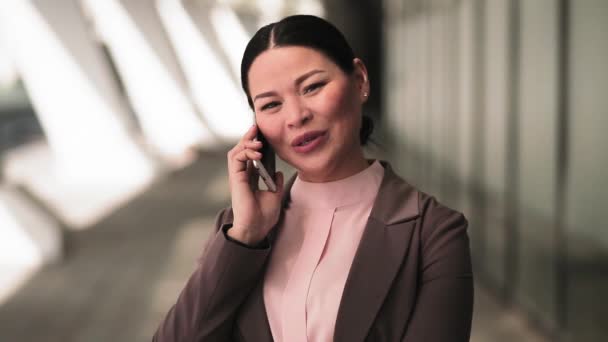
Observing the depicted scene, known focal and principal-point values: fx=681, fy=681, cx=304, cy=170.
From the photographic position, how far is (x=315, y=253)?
124cm

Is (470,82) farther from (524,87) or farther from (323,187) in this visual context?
(323,187)

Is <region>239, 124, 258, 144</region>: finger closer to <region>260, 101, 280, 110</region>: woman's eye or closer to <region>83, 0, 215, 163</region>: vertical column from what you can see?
<region>260, 101, 280, 110</region>: woman's eye

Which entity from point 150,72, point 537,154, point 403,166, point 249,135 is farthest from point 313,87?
point 150,72

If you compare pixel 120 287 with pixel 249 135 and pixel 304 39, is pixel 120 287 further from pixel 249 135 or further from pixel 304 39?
pixel 304 39

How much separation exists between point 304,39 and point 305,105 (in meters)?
0.12

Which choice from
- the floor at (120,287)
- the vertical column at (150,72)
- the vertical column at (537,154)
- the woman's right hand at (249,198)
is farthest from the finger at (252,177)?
the vertical column at (150,72)

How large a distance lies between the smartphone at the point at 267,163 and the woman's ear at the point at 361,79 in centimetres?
20

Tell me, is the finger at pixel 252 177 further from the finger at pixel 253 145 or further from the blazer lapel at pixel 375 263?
the blazer lapel at pixel 375 263

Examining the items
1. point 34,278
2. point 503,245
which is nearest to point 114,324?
point 34,278

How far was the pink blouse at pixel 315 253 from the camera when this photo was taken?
1.20 m

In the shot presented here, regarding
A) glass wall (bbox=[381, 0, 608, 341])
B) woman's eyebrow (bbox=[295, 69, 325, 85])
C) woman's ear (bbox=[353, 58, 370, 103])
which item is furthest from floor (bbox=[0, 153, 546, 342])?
woman's eyebrow (bbox=[295, 69, 325, 85])

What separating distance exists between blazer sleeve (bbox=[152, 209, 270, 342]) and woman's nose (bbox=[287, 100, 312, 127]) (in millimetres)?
223

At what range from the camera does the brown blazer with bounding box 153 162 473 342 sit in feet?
3.80

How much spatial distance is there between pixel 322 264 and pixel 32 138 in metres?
Result: 15.8
